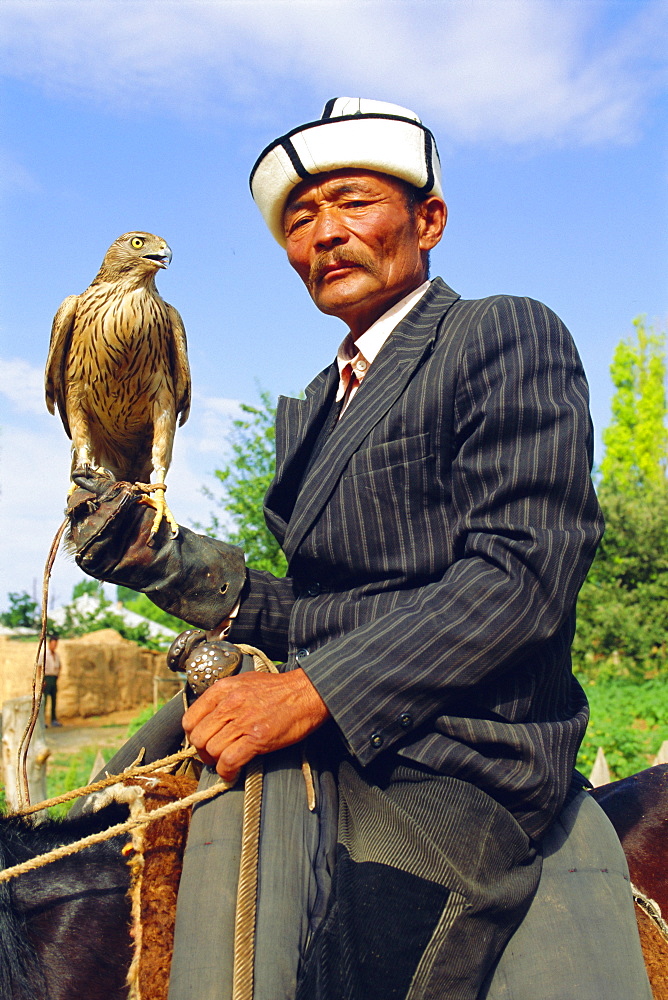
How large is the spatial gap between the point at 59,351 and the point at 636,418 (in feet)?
102

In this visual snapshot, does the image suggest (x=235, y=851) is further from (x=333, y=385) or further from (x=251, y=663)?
(x=333, y=385)

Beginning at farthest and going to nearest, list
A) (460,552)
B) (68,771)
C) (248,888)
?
(68,771) → (460,552) → (248,888)

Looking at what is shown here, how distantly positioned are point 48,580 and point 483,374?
4.32 ft

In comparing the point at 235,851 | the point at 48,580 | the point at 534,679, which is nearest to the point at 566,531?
the point at 534,679

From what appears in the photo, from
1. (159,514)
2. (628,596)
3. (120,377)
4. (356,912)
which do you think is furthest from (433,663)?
(628,596)

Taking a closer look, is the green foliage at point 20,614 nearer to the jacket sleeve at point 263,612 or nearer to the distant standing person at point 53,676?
the distant standing person at point 53,676

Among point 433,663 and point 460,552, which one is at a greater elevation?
point 460,552

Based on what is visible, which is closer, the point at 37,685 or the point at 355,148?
the point at 37,685

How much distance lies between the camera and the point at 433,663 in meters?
1.80

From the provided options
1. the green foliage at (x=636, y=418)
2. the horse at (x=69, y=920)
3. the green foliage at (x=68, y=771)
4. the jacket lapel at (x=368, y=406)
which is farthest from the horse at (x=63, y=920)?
the green foliage at (x=636, y=418)

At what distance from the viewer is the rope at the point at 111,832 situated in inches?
68.6

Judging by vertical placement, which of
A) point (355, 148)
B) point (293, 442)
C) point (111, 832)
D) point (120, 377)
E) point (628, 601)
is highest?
point (355, 148)

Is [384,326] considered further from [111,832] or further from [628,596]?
[628,596]

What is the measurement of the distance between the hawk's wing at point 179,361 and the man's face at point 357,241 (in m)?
1.03
